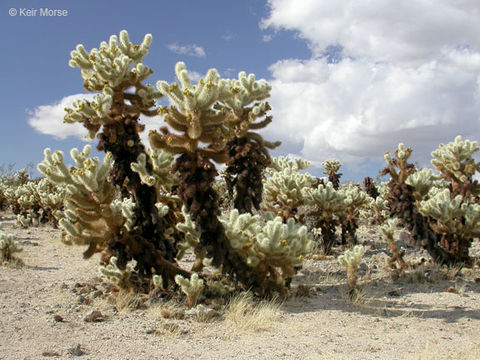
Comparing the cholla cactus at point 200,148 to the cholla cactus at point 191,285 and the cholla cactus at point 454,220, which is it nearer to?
the cholla cactus at point 191,285

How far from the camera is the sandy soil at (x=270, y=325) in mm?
4887

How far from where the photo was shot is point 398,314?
6555 mm

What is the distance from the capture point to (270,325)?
5.76m

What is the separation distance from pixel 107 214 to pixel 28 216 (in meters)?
12.8

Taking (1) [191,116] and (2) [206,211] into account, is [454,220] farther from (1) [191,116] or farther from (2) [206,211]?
(1) [191,116]

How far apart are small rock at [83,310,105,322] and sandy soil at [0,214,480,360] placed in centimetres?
3

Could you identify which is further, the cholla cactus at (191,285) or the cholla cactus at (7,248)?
the cholla cactus at (7,248)

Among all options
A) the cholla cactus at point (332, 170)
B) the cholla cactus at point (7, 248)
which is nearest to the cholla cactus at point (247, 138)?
the cholla cactus at point (7, 248)

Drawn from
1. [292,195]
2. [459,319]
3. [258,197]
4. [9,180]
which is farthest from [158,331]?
[9,180]

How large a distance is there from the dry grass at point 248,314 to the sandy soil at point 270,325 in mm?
22

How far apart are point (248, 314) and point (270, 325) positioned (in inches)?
14.2

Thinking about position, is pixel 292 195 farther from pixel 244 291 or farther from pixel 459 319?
pixel 459 319

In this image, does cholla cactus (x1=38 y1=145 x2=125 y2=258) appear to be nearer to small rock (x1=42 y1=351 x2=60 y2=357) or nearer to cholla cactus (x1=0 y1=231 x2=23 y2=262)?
small rock (x1=42 y1=351 x2=60 y2=357)

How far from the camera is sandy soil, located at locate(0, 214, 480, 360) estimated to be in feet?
16.0
